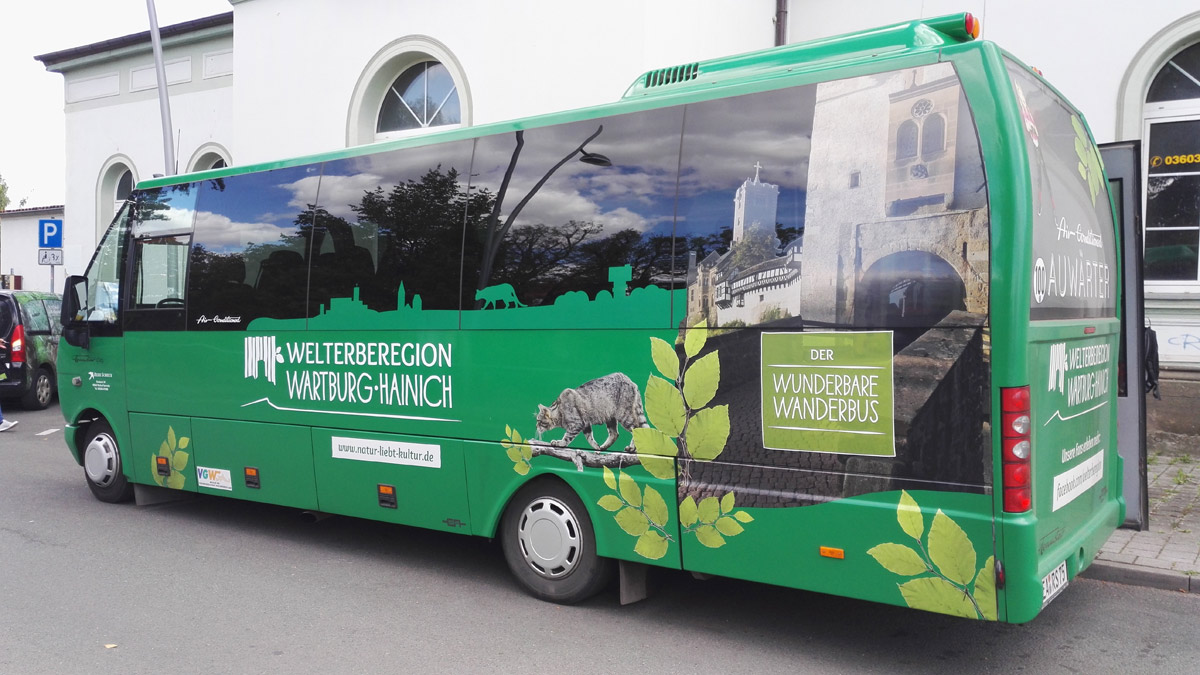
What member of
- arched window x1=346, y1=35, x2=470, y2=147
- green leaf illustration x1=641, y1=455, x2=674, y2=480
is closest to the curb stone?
green leaf illustration x1=641, y1=455, x2=674, y2=480

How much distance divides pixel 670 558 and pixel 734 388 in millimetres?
1012

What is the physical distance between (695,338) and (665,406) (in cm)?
40

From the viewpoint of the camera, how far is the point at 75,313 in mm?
8578

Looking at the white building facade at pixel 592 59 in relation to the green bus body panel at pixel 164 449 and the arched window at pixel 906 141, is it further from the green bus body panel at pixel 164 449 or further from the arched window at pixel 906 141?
the arched window at pixel 906 141

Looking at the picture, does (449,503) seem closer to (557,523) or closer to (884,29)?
(557,523)

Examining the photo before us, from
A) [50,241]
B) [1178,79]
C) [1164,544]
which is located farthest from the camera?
[50,241]

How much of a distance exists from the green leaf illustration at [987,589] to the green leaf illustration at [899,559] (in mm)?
228

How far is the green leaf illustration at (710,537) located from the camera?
5008 mm

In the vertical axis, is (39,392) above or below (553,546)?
above

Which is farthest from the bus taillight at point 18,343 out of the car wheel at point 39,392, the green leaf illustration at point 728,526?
the green leaf illustration at point 728,526

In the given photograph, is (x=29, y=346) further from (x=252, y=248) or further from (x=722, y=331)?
(x=722, y=331)

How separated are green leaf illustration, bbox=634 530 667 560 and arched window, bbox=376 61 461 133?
955 centimetres

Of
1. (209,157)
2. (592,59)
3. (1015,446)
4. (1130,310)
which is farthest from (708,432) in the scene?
(209,157)

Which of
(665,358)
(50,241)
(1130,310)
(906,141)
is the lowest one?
(665,358)
